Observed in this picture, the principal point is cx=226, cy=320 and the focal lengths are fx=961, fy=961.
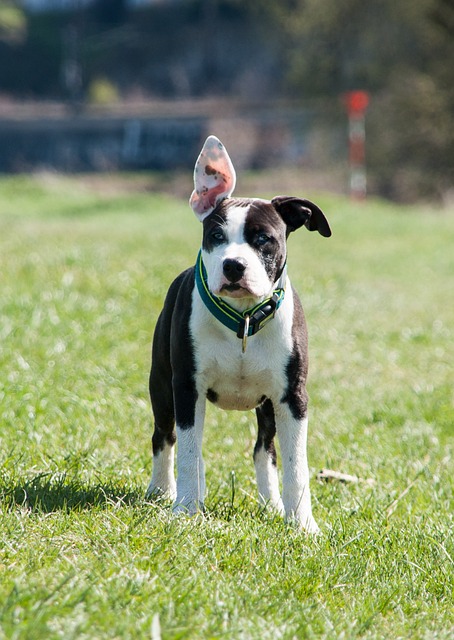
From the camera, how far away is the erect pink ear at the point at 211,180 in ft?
12.3

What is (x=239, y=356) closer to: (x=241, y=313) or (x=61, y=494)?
(x=241, y=313)

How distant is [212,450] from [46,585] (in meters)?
2.47

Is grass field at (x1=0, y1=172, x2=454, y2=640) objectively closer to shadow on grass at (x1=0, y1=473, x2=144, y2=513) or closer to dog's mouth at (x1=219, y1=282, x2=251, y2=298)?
shadow on grass at (x1=0, y1=473, x2=144, y2=513)

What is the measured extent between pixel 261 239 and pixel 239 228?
0.30 ft

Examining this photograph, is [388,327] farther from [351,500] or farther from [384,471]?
[351,500]

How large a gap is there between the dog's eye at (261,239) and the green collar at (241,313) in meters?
0.23

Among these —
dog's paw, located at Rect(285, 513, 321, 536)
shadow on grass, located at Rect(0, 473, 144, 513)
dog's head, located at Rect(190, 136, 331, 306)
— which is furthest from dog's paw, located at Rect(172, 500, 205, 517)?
dog's head, located at Rect(190, 136, 331, 306)

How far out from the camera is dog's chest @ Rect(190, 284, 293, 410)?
3.70 m

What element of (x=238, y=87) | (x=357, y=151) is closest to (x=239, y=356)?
(x=357, y=151)

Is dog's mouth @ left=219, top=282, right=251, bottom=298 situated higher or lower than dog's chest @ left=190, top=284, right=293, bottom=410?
higher

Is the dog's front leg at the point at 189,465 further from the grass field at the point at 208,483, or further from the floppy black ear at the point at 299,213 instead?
the floppy black ear at the point at 299,213

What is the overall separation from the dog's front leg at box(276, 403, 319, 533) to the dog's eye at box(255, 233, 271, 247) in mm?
666

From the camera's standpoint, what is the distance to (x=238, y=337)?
12.0 ft

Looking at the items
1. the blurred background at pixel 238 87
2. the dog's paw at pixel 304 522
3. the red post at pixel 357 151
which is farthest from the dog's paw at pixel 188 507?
the blurred background at pixel 238 87
